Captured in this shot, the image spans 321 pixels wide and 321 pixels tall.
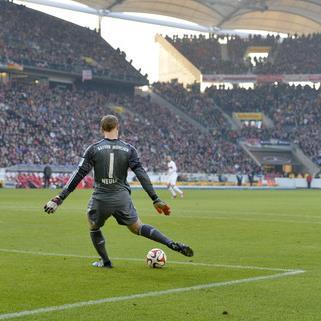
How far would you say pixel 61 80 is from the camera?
7444 cm

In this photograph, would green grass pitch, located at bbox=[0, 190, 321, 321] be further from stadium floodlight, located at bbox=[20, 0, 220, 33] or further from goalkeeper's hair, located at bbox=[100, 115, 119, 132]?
stadium floodlight, located at bbox=[20, 0, 220, 33]

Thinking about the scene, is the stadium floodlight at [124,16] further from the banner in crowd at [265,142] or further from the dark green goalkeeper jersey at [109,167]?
the dark green goalkeeper jersey at [109,167]

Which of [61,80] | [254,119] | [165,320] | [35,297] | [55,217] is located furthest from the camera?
[254,119]

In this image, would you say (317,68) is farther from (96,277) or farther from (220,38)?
(96,277)

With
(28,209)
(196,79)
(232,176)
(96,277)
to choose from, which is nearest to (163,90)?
(196,79)

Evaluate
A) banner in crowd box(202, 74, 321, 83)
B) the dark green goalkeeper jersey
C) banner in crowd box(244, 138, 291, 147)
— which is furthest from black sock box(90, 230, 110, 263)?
banner in crowd box(202, 74, 321, 83)

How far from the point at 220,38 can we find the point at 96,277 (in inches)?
3260

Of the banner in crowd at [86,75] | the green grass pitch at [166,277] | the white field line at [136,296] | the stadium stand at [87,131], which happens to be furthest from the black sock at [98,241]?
the banner in crowd at [86,75]

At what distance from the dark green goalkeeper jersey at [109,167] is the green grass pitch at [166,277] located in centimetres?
110

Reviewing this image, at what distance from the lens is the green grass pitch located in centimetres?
752

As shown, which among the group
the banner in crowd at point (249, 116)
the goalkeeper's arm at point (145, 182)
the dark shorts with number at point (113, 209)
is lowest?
the dark shorts with number at point (113, 209)

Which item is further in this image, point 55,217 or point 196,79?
point 196,79

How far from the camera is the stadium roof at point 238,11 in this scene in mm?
75562

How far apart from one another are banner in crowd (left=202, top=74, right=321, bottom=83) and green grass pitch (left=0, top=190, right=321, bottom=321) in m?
69.9
